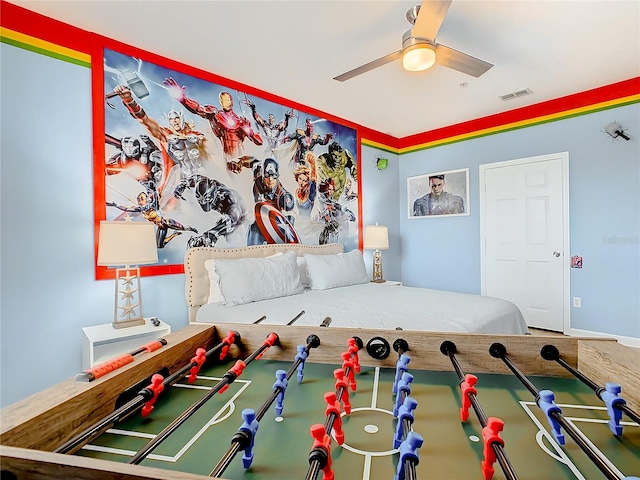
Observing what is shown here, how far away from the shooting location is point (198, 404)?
0.68 meters

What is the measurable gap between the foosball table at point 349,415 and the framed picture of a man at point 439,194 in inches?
147

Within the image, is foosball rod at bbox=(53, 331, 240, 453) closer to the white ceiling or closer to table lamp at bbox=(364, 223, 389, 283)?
the white ceiling

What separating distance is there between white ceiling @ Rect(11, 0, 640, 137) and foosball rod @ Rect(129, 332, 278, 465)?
2.06 m

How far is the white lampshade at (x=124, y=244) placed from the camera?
2000mm

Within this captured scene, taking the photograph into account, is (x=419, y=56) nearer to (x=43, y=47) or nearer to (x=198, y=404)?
(x=198, y=404)

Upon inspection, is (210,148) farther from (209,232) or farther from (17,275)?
(17,275)

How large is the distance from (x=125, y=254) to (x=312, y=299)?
1.35 metres

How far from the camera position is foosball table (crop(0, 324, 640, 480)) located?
1.73ft

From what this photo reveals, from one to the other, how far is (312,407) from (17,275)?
2176mm

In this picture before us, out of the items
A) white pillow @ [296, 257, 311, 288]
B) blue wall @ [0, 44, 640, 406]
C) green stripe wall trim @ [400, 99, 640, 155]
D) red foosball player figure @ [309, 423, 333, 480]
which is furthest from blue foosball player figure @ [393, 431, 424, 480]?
green stripe wall trim @ [400, 99, 640, 155]

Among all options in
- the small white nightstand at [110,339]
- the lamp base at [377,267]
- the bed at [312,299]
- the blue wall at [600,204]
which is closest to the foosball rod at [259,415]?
the bed at [312,299]

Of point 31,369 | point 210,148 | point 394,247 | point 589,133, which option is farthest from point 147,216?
point 589,133

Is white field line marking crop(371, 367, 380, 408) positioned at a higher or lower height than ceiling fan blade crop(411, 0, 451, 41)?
lower

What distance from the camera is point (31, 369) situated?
6.59 ft
